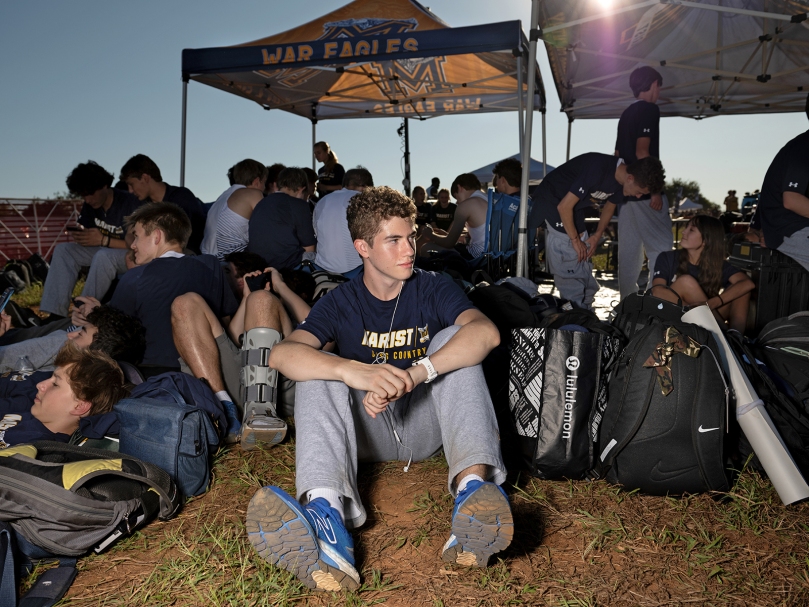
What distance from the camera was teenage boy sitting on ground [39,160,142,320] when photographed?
5.52 m

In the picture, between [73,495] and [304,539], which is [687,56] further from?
[73,495]

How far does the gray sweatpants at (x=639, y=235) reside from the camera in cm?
543

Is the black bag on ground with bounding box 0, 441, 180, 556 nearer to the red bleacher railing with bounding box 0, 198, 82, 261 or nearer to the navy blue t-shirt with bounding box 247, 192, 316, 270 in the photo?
the navy blue t-shirt with bounding box 247, 192, 316, 270

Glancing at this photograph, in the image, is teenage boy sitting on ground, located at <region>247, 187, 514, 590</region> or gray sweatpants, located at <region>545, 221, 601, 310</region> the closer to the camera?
teenage boy sitting on ground, located at <region>247, 187, 514, 590</region>

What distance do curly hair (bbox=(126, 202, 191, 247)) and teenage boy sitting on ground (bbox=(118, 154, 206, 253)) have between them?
182cm

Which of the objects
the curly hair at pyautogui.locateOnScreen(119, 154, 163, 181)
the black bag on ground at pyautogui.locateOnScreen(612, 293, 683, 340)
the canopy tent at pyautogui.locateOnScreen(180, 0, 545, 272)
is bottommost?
the black bag on ground at pyautogui.locateOnScreen(612, 293, 683, 340)

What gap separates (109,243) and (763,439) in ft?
16.8

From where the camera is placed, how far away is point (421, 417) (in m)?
2.63

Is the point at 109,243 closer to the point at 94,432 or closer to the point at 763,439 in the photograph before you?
the point at 94,432

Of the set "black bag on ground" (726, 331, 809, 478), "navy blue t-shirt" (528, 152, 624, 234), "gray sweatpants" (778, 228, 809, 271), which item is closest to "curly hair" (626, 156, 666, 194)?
"navy blue t-shirt" (528, 152, 624, 234)

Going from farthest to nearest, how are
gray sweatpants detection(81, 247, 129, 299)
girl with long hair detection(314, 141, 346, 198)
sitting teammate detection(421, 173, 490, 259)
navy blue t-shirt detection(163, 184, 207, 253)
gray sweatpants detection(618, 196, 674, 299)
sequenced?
girl with long hair detection(314, 141, 346, 198) → sitting teammate detection(421, 173, 490, 259) → navy blue t-shirt detection(163, 184, 207, 253) → gray sweatpants detection(618, 196, 674, 299) → gray sweatpants detection(81, 247, 129, 299)

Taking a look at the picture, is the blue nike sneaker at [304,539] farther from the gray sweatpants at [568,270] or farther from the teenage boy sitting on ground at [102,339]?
the gray sweatpants at [568,270]

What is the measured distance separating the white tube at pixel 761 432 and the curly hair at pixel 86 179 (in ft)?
16.6

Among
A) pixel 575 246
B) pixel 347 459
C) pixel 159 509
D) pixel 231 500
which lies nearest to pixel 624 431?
pixel 347 459
